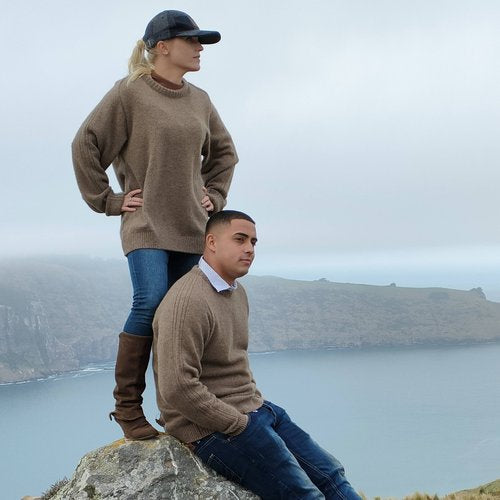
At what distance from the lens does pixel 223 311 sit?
14.2 ft

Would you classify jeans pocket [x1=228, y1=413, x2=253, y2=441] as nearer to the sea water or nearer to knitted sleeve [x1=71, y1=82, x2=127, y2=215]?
knitted sleeve [x1=71, y1=82, x2=127, y2=215]

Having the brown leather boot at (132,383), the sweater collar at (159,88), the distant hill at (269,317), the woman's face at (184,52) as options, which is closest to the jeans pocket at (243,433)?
the brown leather boot at (132,383)

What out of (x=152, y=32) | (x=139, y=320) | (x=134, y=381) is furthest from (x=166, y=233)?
(x=152, y=32)

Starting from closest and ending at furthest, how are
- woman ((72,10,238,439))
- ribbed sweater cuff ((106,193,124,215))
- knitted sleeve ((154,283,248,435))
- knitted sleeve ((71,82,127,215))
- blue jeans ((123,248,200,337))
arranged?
knitted sleeve ((154,283,248,435)) < blue jeans ((123,248,200,337)) < woman ((72,10,238,439)) < knitted sleeve ((71,82,127,215)) < ribbed sweater cuff ((106,193,124,215))

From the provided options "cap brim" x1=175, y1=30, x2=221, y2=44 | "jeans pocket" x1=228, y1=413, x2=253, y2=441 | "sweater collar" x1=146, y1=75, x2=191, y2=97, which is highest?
"cap brim" x1=175, y1=30, x2=221, y2=44

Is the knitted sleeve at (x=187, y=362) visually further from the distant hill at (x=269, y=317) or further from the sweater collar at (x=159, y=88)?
the distant hill at (x=269, y=317)

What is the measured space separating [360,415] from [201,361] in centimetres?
8164

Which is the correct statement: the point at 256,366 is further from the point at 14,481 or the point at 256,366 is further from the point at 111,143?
the point at 111,143

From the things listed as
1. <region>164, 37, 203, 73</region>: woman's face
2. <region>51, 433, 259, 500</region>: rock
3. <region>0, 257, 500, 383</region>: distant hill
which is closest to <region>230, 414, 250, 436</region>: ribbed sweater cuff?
<region>51, 433, 259, 500</region>: rock

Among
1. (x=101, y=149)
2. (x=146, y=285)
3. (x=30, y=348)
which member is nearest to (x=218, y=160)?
(x=101, y=149)

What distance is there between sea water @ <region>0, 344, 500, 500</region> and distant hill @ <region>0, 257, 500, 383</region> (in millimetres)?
2668

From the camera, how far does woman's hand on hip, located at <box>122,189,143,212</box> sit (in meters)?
4.85

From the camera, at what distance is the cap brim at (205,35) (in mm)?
4730

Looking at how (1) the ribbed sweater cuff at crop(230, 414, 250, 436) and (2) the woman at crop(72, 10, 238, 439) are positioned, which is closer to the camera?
(1) the ribbed sweater cuff at crop(230, 414, 250, 436)
